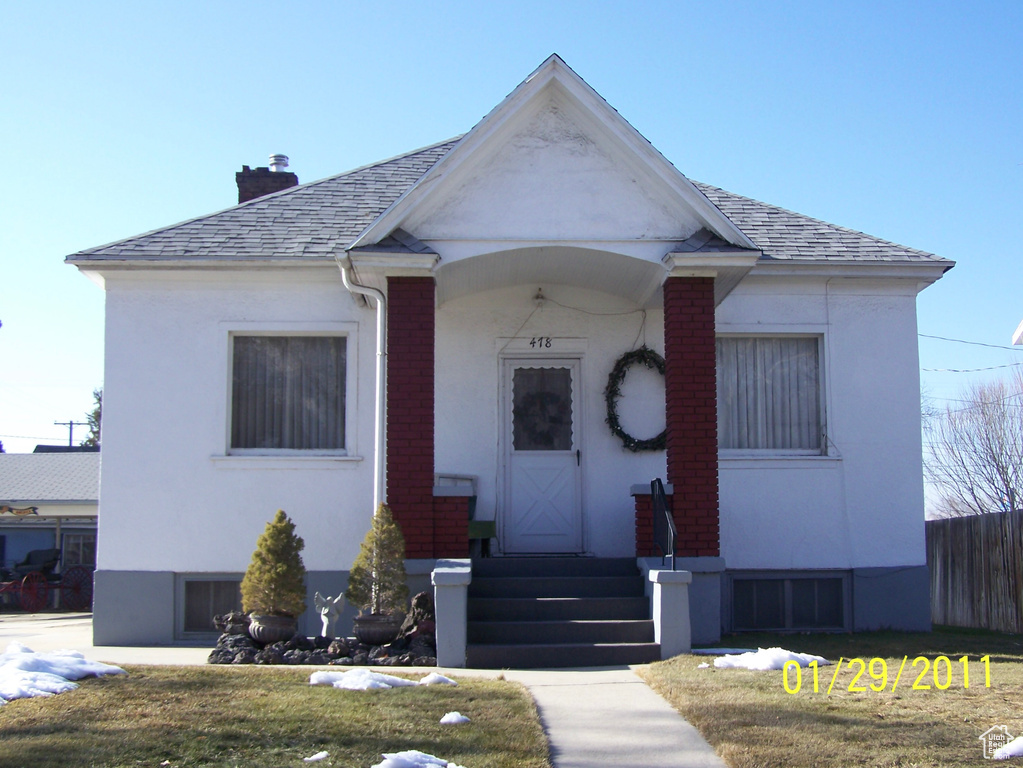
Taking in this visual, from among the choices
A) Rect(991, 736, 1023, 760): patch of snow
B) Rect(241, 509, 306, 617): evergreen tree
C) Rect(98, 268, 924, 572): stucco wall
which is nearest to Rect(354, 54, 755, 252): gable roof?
Rect(98, 268, 924, 572): stucco wall

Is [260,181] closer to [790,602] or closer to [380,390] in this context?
[380,390]

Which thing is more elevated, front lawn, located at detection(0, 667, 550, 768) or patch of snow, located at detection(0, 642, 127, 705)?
patch of snow, located at detection(0, 642, 127, 705)

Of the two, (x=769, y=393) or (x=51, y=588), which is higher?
(x=769, y=393)

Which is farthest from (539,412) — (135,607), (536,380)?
(135,607)

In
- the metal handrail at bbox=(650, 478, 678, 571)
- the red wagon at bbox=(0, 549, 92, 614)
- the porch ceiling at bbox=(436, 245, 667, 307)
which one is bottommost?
the red wagon at bbox=(0, 549, 92, 614)

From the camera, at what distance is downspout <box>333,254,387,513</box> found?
1092cm

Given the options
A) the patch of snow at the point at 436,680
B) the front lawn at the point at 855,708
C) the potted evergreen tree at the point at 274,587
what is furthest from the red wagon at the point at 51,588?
the front lawn at the point at 855,708

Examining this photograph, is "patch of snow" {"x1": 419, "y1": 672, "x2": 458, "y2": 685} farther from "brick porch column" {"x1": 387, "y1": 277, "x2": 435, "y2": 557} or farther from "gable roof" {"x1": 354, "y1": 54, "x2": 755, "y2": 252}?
"gable roof" {"x1": 354, "y1": 54, "x2": 755, "y2": 252}

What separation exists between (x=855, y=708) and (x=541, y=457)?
6151mm

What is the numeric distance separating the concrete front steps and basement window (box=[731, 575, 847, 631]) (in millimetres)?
1787

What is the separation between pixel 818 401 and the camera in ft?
41.1

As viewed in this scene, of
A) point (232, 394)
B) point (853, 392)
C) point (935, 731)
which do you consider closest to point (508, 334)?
point (232, 394)

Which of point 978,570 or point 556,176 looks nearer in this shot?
point 556,176

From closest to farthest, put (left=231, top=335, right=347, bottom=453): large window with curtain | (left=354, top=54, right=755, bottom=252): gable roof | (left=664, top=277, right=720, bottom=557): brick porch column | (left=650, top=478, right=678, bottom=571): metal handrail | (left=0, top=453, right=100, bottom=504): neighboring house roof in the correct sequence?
1. (left=650, top=478, right=678, bottom=571): metal handrail
2. (left=664, top=277, right=720, bottom=557): brick porch column
3. (left=354, top=54, right=755, bottom=252): gable roof
4. (left=231, top=335, right=347, bottom=453): large window with curtain
5. (left=0, top=453, right=100, bottom=504): neighboring house roof
